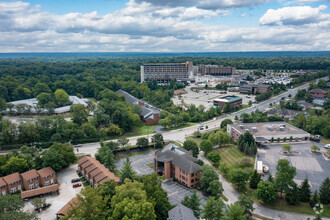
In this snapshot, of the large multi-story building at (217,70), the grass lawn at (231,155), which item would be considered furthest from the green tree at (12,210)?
the large multi-story building at (217,70)

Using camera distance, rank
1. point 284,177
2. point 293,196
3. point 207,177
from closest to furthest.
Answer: point 293,196
point 284,177
point 207,177

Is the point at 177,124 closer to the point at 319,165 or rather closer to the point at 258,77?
the point at 319,165

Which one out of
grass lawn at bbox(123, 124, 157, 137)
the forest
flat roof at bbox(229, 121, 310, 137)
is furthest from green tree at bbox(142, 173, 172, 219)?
grass lawn at bbox(123, 124, 157, 137)

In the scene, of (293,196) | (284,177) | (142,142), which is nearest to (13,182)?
(142,142)

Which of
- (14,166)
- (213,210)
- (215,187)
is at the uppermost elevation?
(14,166)

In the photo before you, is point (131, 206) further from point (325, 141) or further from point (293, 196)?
point (325, 141)

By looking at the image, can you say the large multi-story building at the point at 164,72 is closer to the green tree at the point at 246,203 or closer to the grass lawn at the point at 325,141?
the grass lawn at the point at 325,141

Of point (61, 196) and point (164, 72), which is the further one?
point (164, 72)

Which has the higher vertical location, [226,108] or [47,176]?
[226,108]
